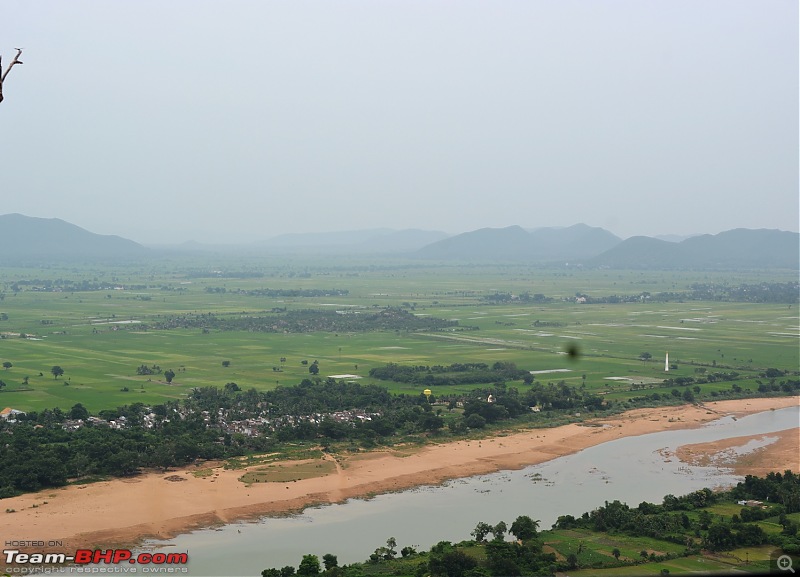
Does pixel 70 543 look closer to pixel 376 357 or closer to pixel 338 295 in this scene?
pixel 376 357

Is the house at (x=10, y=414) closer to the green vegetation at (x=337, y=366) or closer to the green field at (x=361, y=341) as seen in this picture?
the green vegetation at (x=337, y=366)

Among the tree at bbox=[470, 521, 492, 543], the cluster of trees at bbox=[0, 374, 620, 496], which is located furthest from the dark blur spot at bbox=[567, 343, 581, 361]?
the tree at bbox=[470, 521, 492, 543]

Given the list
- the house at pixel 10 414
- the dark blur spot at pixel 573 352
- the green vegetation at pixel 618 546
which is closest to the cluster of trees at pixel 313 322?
the dark blur spot at pixel 573 352

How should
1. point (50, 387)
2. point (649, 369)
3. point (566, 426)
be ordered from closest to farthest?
point (566, 426)
point (50, 387)
point (649, 369)

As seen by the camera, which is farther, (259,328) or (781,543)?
(259,328)

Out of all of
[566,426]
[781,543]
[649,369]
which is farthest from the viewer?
[649,369]

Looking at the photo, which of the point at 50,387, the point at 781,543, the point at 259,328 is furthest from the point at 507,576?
the point at 259,328
